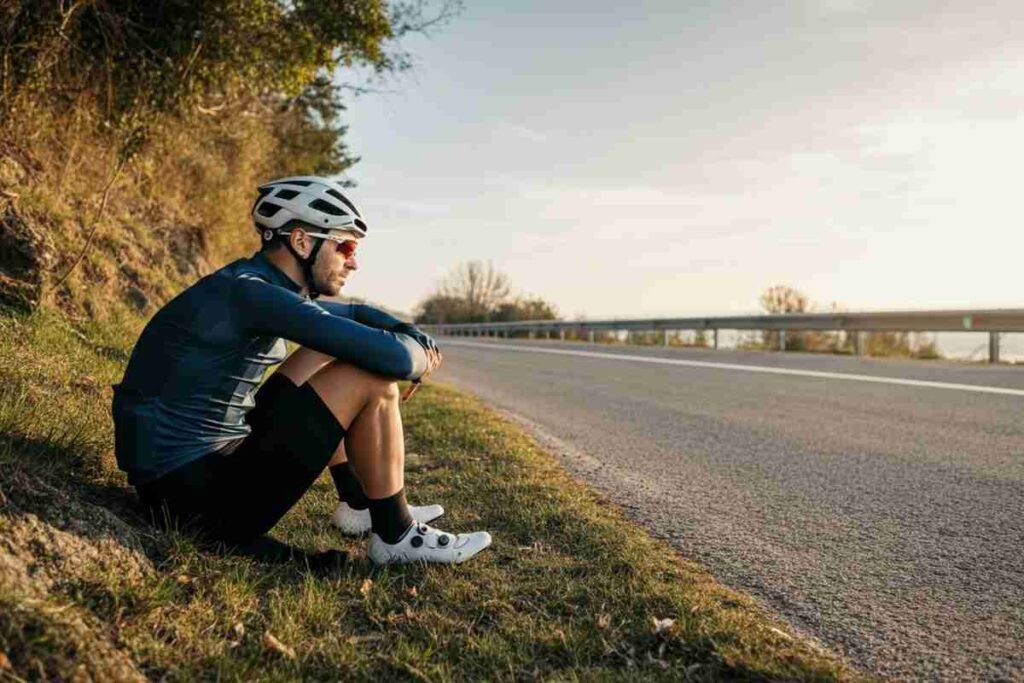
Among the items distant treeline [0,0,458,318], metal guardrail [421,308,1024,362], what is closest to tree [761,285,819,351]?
metal guardrail [421,308,1024,362]

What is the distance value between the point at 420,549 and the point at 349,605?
0.46 m

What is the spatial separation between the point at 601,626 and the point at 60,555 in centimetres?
181

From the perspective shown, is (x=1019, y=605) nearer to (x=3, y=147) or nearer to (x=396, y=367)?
(x=396, y=367)

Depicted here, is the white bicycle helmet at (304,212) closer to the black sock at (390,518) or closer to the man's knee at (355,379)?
the man's knee at (355,379)

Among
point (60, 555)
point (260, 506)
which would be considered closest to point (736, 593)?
point (260, 506)

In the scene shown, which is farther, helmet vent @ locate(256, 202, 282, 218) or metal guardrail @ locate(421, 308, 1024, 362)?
metal guardrail @ locate(421, 308, 1024, 362)

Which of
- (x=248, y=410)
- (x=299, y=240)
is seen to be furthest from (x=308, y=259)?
(x=248, y=410)

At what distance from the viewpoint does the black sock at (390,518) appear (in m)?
3.29

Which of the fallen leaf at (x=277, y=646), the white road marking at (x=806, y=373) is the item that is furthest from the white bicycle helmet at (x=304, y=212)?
the white road marking at (x=806, y=373)

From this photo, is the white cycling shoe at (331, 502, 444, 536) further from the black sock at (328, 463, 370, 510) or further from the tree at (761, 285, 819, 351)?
the tree at (761, 285, 819, 351)

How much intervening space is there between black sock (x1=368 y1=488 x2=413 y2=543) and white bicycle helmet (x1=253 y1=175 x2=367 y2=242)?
119 centimetres

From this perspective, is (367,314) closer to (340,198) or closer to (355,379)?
(340,198)

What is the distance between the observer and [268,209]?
3393 millimetres

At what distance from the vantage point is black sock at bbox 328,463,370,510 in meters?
3.77
